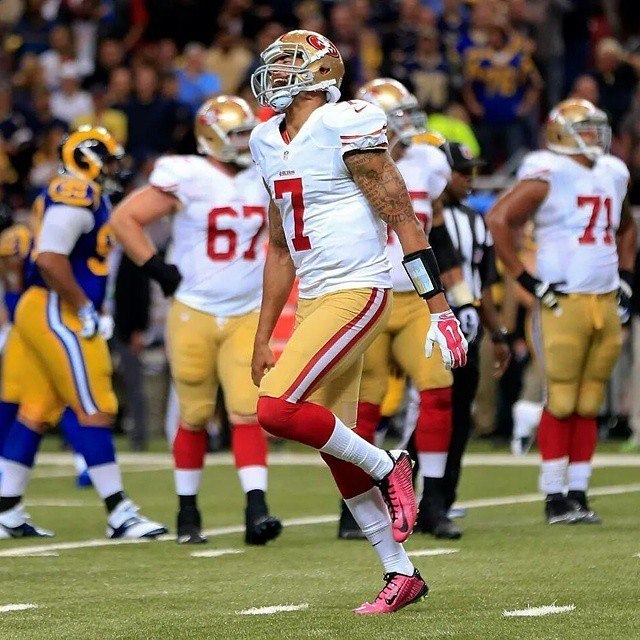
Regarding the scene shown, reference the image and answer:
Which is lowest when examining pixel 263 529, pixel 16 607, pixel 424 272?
pixel 263 529

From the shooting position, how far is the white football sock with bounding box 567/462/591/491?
8156mm

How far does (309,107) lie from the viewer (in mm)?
5785

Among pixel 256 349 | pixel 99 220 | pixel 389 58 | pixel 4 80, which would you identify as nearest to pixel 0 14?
pixel 4 80

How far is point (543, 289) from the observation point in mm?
8086

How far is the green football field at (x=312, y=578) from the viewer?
16.8 ft

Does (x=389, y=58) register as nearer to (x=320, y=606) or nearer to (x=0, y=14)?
(x=0, y=14)

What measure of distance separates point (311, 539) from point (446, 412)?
0.82m

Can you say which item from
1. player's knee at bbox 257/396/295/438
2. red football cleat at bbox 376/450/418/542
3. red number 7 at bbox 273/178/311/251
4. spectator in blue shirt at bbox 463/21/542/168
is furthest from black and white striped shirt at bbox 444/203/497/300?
spectator in blue shirt at bbox 463/21/542/168

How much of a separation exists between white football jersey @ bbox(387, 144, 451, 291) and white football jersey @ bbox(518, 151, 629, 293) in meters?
0.63

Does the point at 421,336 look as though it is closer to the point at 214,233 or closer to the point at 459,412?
the point at 459,412

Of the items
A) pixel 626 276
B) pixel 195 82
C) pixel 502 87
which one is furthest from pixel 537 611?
pixel 195 82

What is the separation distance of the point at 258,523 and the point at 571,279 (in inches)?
77.2

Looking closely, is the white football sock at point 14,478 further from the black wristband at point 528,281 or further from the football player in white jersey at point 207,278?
the black wristband at point 528,281

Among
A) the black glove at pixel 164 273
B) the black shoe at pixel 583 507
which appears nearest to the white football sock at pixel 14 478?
the black glove at pixel 164 273
